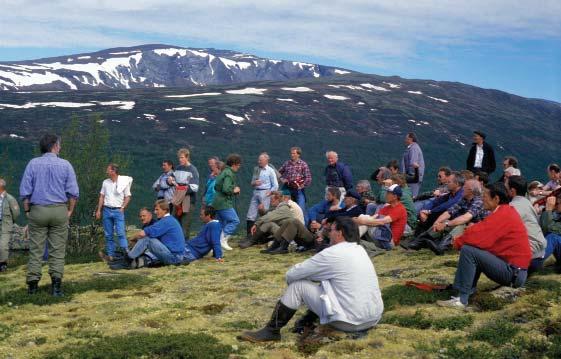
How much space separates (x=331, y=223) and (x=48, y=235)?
23.9ft

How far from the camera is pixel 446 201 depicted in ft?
55.0

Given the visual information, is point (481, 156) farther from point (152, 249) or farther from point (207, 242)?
point (152, 249)

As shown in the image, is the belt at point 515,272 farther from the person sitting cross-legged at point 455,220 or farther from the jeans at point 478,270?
the person sitting cross-legged at point 455,220

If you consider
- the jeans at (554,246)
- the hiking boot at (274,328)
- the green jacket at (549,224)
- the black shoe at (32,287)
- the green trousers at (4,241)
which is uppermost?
the green jacket at (549,224)

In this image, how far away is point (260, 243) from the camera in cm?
2041

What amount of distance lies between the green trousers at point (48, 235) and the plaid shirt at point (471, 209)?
9098 mm

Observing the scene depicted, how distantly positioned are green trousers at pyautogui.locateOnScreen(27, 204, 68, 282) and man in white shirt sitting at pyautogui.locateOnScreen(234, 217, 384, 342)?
18.2 ft

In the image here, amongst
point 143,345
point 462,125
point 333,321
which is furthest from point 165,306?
point 462,125

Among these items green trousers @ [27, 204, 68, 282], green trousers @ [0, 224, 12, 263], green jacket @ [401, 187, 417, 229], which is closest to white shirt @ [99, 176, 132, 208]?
green trousers @ [0, 224, 12, 263]

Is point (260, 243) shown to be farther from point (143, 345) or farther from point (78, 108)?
point (78, 108)

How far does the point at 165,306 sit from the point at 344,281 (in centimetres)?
456

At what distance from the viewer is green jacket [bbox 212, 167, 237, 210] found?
19.2 metres

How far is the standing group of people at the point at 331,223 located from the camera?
8992mm

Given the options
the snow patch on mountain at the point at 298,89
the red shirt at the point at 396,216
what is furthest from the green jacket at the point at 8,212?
the snow patch on mountain at the point at 298,89
